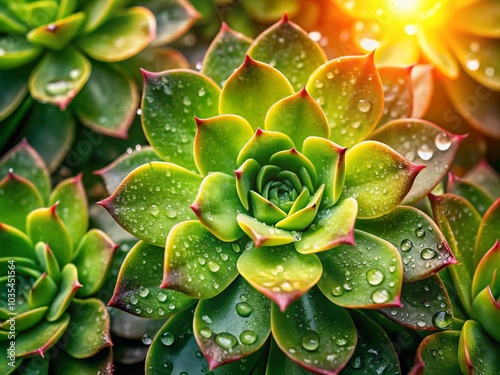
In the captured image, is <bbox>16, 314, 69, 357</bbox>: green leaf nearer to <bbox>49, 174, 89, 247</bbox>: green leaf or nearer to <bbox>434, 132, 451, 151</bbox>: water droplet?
<bbox>49, 174, 89, 247</bbox>: green leaf

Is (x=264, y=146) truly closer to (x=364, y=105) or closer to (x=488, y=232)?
(x=364, y=105)

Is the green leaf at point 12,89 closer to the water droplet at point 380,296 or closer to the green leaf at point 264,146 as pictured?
the green leaf at point 264,146

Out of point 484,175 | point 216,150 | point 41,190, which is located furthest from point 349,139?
point 41,190

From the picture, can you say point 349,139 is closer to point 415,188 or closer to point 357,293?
point 415,188

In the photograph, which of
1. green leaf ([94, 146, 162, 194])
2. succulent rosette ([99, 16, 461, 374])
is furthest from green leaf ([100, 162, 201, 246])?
green leaf ([94, 146, 162, 194])

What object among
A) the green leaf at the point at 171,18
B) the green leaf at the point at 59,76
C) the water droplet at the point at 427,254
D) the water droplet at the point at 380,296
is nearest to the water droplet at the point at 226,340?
the water droplet at the point at 380,296
